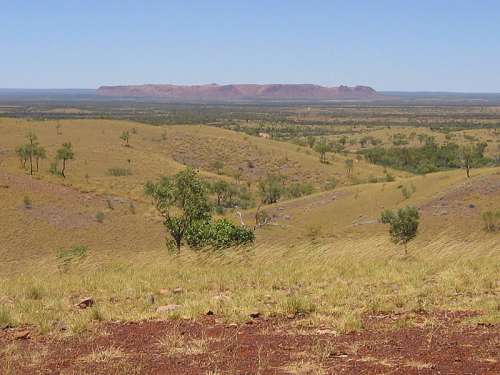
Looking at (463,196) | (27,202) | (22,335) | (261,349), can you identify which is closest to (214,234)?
(22,335)

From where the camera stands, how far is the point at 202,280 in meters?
10.9

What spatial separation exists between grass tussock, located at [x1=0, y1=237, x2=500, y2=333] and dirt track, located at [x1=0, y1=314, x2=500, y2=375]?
1.36ft

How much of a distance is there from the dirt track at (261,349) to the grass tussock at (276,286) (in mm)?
415

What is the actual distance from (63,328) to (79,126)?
10679 centimetres

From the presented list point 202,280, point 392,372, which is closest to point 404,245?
point 202,280

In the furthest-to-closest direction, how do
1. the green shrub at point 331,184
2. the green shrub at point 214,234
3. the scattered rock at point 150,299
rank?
the green shrub at point 331,184, the green shrub at point 214,234, the scattered rock at point 150,299

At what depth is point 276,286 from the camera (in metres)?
10.4

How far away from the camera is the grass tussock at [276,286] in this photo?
8.55m

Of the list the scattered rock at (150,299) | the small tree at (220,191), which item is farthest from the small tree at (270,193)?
the scattered rock at (150,299)

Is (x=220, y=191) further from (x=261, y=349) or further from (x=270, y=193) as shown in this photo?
(x=261, y=349)

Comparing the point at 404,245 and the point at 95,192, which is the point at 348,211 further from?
the point at 404,245

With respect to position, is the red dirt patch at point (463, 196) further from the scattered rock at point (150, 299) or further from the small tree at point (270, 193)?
the scattered rock at point (150, 299)

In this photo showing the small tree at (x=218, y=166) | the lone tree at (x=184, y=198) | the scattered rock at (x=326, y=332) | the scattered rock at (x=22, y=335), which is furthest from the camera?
the small tree at (x=218, y=166)

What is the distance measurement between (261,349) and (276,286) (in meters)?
3.56
